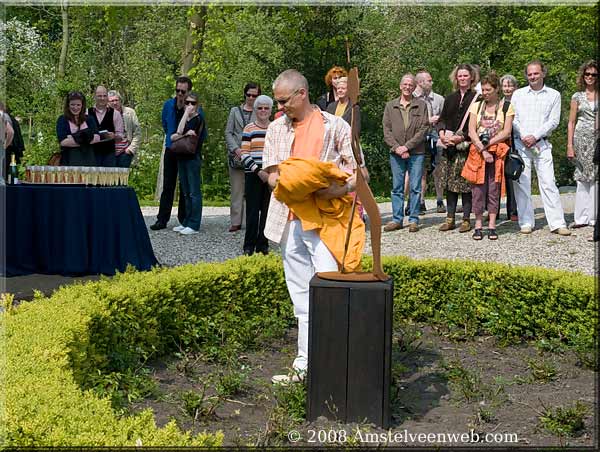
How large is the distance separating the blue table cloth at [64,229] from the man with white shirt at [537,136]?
18.3ft

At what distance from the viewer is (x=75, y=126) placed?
448 inches

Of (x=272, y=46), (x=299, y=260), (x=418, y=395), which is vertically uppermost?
(x=272, y=46)

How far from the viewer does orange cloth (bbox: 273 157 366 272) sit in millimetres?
4977

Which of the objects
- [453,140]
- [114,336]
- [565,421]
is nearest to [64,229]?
[114,336]

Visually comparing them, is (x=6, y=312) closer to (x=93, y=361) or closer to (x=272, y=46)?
(x=93, y=361)

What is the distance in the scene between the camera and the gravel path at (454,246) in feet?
33.6

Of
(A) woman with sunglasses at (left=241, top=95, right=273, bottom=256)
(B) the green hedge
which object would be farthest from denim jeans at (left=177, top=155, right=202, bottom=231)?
(B) the green hedge

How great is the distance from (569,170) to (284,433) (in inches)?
1001

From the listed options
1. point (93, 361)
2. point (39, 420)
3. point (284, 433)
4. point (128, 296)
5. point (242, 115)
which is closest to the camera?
point (39, 420)

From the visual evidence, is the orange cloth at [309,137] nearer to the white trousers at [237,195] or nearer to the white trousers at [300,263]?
the white trousers at [300,263]

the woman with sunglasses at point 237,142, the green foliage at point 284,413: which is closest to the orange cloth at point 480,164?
the woman with sunglasses at point 237,142

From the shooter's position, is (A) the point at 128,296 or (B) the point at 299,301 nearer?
(B) the point at 299,301

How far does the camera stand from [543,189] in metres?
11.3

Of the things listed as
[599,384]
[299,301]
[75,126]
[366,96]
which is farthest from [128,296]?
[366,96]
